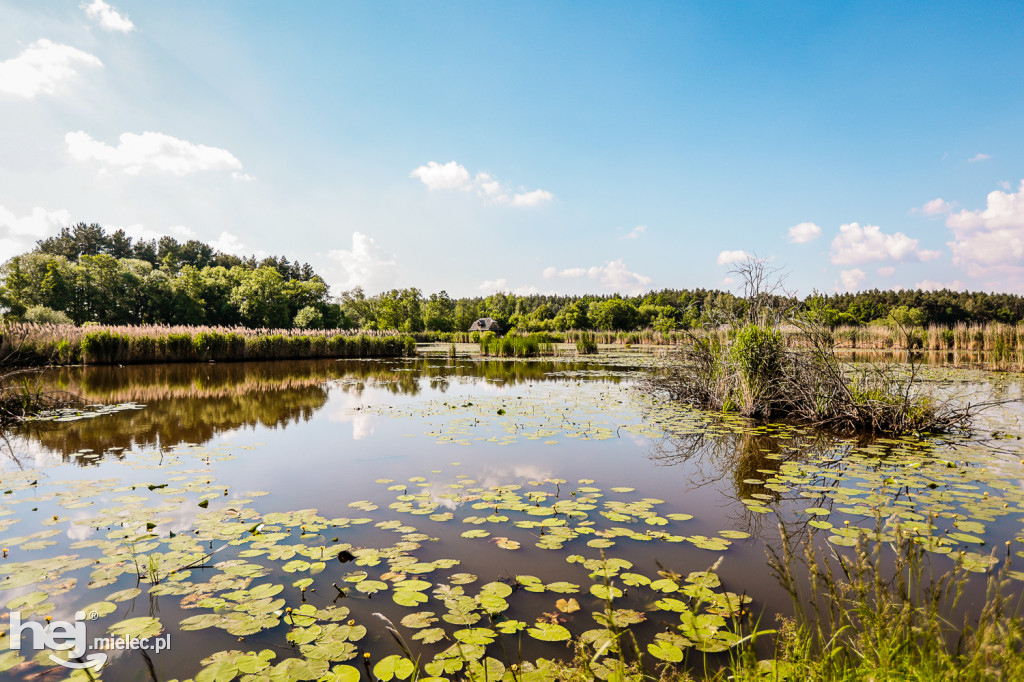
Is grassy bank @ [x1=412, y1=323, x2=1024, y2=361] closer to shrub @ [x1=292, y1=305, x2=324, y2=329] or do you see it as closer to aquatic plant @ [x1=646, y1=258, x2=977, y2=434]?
aquatic plant @ [x1=646, y1=258, x2=977, y2=434]

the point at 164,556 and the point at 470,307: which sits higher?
the point at 470,307

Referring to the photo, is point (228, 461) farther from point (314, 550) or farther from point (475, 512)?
point (475, 512)

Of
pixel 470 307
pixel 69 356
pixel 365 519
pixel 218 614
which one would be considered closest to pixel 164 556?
pixel 218 614

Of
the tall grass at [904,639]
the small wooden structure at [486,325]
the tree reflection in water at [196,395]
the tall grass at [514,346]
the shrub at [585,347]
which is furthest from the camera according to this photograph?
the small wooden structure at [486,325]

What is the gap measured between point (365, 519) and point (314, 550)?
2.31 feet

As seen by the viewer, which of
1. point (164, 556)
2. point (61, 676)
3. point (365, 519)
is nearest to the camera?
point (61, 676)

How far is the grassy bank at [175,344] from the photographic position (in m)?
16.2

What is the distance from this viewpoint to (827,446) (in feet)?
23.8

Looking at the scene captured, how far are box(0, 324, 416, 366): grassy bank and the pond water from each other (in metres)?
12.0

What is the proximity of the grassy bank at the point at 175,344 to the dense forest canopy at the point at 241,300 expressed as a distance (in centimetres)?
1728

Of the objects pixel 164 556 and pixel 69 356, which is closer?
pixel 164 556

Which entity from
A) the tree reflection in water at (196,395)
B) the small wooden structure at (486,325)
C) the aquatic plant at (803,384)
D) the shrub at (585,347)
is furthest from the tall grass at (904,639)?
the small wooden structure at (486,325)

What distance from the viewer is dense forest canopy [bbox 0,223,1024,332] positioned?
3891 centimetres

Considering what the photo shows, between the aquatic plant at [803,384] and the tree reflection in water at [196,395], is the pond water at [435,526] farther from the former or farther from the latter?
the aquatic plant at [803,384]
